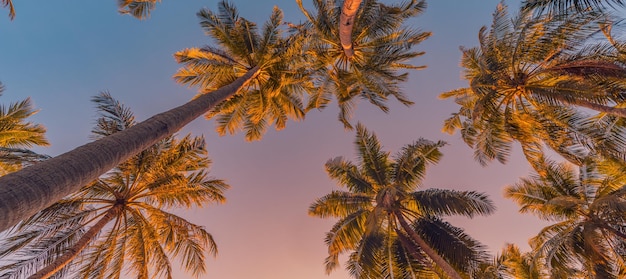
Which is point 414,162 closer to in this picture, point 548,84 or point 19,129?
point 548,84

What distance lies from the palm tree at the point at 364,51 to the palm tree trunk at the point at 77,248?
8893 millimetres

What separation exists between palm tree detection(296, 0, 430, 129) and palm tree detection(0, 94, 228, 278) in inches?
238

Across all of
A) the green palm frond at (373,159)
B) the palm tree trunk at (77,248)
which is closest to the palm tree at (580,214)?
the green palm frond at (373,159)

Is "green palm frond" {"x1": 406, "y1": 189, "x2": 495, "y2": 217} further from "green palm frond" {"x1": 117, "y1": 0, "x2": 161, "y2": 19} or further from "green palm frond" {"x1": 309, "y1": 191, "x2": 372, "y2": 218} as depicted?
"green palm frond" {"x1": 117, "y1": 0, "x2": 161, "y2": 19}

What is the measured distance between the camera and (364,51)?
43.5 ft

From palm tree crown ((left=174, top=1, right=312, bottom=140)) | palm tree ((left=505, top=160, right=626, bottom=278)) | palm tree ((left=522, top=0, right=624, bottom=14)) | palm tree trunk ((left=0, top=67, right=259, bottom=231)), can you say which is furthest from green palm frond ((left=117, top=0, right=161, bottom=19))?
palm tree ((left=505, top=160, right=626, bottom=278))

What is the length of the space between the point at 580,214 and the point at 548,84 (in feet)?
17.1

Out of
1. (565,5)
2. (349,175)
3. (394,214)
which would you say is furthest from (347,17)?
(394,214)

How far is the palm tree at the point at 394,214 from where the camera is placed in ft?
34.2

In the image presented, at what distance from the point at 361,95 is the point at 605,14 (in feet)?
26.5

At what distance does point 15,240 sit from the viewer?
9.44 m

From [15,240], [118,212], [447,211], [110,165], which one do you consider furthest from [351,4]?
[15,240]

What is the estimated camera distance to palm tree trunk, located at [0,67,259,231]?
293cm

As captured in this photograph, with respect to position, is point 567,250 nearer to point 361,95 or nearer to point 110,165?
point 361,95
